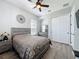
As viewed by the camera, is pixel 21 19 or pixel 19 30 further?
pixel 21 19

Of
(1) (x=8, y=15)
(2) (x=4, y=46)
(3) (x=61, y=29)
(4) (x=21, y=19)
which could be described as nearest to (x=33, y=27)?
(4) (x=21, y=19)

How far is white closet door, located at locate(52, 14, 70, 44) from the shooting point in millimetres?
5530

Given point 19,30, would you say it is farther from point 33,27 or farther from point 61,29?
point 61,29

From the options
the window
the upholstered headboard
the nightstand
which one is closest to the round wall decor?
the upholstered headboard

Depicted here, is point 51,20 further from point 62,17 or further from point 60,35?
point 60,35

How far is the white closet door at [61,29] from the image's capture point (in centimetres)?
553

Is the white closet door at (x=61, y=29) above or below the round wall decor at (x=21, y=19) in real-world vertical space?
below

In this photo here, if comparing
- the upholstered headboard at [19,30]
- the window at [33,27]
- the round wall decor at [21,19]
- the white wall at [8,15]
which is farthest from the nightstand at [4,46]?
the window at [33,27]

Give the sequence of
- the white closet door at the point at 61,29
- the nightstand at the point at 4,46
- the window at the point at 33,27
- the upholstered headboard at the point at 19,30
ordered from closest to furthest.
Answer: the nightstand at the point at 4,46 < the white closet door at the point at 61,29 < the upholstered headboard at the point at 19,30 < the window at the point at 33,27

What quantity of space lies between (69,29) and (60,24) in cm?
96

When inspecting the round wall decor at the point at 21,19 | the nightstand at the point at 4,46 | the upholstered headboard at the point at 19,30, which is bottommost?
the nightstand at the point at 4,46

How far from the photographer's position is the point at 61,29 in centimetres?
602

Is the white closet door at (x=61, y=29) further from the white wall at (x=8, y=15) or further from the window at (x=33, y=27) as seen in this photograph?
the white wall at (x=8, y=15)

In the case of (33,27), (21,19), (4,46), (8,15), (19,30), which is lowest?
(4,46)
